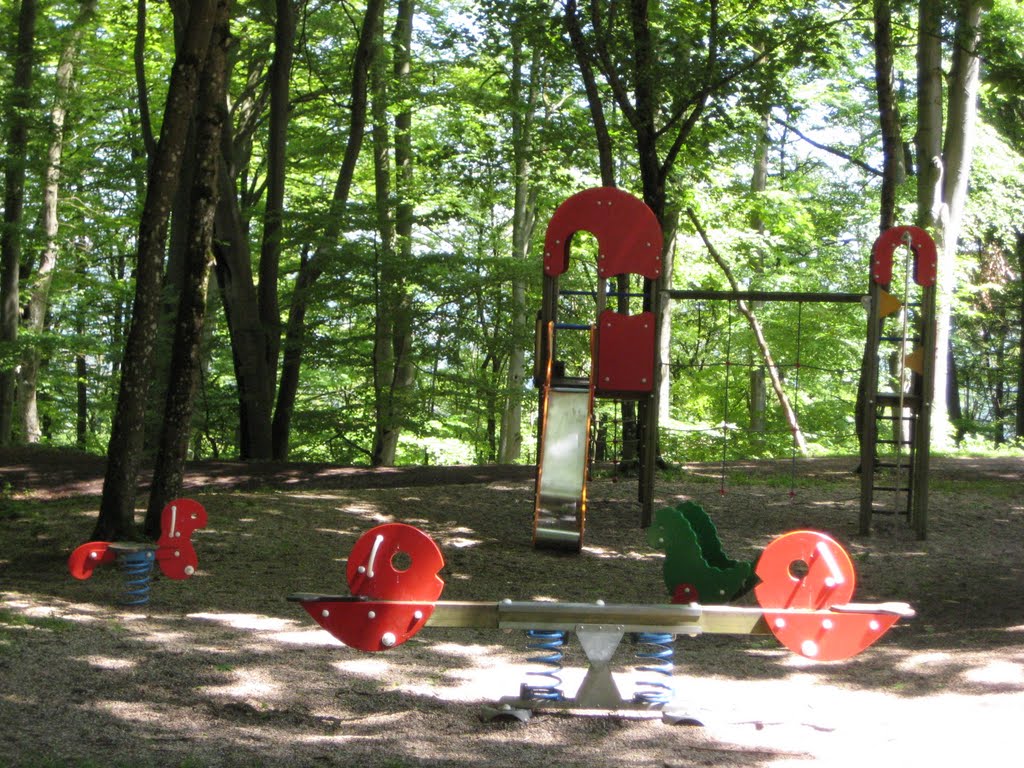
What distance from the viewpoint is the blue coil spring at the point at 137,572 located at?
25.1 feet

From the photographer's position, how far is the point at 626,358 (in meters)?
11.5

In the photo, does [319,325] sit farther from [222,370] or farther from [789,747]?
[789,747]

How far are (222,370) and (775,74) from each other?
1476 centimetres

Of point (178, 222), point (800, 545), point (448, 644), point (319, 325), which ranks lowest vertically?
point (448, 644)

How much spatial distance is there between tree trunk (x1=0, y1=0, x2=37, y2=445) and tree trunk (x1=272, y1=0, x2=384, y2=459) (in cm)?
587

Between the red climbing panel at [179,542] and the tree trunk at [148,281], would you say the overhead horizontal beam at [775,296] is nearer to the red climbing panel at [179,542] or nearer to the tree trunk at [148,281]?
the tree trunk at [148,281]

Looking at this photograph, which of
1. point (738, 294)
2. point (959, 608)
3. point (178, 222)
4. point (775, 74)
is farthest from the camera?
point (178, 222)

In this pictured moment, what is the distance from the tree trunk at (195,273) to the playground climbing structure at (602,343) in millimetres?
3349

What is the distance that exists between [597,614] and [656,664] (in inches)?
30.0

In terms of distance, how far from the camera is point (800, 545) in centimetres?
516

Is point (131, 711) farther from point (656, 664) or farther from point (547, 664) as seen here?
point (656, 664)

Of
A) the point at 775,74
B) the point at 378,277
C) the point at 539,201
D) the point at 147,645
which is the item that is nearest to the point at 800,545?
the point at 147,645

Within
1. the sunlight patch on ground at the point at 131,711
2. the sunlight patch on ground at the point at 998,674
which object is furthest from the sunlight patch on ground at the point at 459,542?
the sunlight patch on ground at the point at 131,711

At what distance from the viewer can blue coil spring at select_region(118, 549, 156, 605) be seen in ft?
25.1
